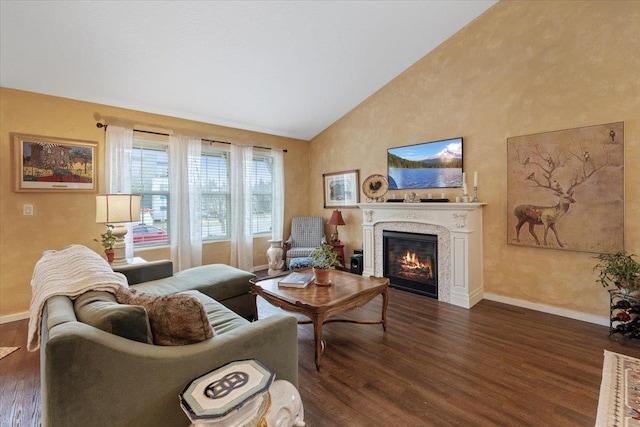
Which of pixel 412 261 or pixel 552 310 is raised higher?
pixel 412 261

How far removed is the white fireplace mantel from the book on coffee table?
1831 mm

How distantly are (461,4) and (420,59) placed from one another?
2.75 feet

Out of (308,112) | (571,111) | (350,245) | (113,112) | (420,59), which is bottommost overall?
(350,245)

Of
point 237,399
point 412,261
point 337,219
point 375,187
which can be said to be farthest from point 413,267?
point 237,399

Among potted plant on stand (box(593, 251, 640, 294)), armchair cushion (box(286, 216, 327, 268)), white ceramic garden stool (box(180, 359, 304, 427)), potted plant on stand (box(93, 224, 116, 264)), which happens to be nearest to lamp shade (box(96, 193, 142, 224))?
potted plant on stand (box(93, 224, 116, 264))

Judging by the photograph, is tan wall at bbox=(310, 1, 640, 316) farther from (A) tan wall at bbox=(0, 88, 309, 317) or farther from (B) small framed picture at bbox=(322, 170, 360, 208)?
(A) tan wall at bbox=(0, 88, 309, 317)

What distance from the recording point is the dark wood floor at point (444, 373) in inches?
67.1

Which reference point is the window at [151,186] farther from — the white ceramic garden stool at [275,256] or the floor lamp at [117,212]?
the white ceramic garden stool at [275,256]

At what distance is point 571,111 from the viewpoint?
9.80ft

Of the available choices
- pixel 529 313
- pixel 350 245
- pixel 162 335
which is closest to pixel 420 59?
pixel 350 245

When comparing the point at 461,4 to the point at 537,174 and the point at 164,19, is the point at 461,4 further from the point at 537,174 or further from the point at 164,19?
the point at 164,19

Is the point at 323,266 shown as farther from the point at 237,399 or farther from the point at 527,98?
the point at 527,98

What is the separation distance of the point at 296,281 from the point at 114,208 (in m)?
2.09

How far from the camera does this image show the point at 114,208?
9.86ft
